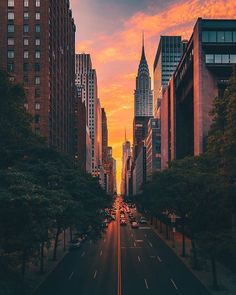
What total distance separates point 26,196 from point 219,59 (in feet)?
205

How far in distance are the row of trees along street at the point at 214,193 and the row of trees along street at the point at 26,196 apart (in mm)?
10138

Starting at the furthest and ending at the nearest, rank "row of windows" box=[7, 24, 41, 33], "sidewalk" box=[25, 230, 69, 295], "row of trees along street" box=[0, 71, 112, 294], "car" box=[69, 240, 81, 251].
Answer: "row of windows" box=[7, 24, 41, 33], "car" box=[69, 240, 81, 251], "sidewalk" box=[25, 230, 69, 295], "row of trees along street" box=[0, 71, 112, 294]

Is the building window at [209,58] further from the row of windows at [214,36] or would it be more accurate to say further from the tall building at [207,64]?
the row of windows at [214,36]

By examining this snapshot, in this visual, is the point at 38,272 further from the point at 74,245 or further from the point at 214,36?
the point at 214,36

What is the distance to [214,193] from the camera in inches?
1598

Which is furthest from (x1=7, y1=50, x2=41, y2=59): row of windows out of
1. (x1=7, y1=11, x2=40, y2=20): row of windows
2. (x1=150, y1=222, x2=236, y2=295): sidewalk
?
(x1=150, y1=222, x2=236, y2=295): sidewalk

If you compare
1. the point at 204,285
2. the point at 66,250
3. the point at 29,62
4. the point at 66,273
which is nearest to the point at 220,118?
the point at 204,285

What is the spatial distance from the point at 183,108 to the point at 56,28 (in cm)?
4460

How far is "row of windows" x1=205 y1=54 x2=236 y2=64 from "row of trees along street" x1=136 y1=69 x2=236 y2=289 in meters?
26.6

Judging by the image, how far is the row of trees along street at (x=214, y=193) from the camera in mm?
36688

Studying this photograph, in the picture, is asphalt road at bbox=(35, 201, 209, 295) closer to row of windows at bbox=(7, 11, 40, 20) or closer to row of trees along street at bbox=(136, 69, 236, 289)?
row of trees along street at bbox=(136, 69, 236, 289)

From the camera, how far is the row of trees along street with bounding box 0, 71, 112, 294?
79.0ft

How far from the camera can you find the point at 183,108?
10344cm

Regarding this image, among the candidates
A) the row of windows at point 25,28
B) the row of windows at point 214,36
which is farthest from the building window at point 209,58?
the row of windows at point 25,28
